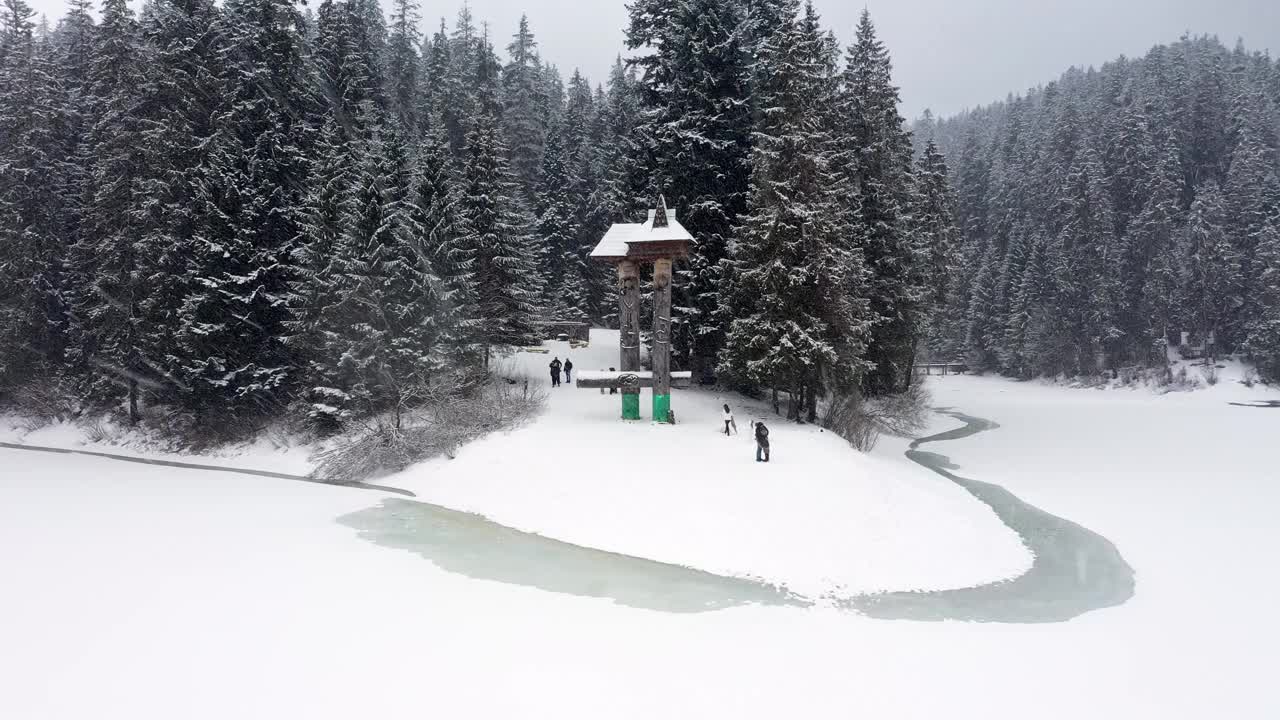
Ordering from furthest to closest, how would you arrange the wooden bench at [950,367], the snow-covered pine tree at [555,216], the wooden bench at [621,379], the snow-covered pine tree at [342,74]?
the wooden bench at [950,367]
the snow-covered pine tree at [555,216]
the snow-covered pine tree at [342,74]
the wooden bench at [621,379]

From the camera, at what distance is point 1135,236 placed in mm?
55906

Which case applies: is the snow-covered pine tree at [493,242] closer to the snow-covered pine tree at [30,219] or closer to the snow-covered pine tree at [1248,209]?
the snow-covered pine tree at [30,219]

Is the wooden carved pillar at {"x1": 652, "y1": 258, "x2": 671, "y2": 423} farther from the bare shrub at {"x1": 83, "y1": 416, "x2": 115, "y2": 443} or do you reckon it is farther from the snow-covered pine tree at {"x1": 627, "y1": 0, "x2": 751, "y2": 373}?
the bare shrub at {"x1": 83, "y1": 416, "x2": 115, "y2": 443}

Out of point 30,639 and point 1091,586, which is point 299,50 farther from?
point 1091,586

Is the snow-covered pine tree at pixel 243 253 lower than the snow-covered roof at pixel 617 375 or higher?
higher

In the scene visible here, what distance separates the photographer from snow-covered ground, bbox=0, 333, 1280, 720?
8227mm

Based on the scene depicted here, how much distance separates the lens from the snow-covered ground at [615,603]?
8.23 meters

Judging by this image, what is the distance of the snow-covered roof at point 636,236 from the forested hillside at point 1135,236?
24.9 metres

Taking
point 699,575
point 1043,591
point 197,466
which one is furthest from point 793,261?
point 197,466

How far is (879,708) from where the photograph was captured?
26.2 ft

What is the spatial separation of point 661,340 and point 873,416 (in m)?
11.0

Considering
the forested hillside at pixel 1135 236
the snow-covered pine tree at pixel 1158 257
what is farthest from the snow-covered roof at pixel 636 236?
the snow-covered pine tree at pixel 1158 257

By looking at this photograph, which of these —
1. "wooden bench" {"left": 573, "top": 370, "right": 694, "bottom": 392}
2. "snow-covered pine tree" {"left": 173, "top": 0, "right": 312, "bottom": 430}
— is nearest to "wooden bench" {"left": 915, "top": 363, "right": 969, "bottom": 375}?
"wooden bench" {"left": 573, "top": 370, "right": 694, "bottom": 392}

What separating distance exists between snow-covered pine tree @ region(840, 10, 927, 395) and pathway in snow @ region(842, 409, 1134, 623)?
14008mm
